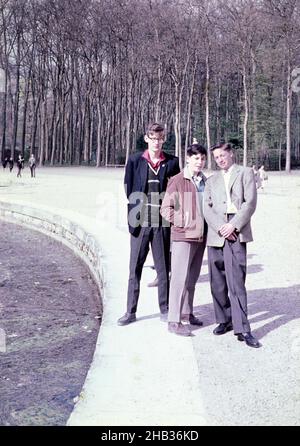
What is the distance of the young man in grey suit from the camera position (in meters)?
4.86

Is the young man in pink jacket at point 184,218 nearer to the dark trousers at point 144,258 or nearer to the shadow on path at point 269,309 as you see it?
the dark trousers at point 144,258

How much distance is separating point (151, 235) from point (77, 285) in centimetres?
370

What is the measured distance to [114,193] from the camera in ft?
68.6

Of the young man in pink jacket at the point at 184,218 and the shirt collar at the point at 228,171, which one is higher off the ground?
the shirt collar at the point at 228,171

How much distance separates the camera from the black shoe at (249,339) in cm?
468

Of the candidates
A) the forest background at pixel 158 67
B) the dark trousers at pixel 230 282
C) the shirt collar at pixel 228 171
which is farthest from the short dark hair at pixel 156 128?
the forest background at pixel 158 67

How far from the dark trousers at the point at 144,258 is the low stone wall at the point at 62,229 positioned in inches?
94.2

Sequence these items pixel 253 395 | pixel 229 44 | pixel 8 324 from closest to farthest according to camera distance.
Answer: pixel 253 395, pixel 8 324, pixel 229 44

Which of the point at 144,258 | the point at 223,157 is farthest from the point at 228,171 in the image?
the point at 144,258

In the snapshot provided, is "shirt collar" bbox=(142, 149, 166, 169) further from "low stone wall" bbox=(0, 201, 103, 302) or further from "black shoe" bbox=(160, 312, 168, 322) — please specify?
"low stone wall" bbox=(0, 201, 103, 302)

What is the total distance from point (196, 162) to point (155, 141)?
1.42 feet

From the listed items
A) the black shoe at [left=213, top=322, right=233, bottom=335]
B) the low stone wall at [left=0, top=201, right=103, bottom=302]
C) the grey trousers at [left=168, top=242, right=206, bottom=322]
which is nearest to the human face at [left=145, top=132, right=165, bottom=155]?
the grey trousers at [left=168, top=242, right=206, bottom=322]
